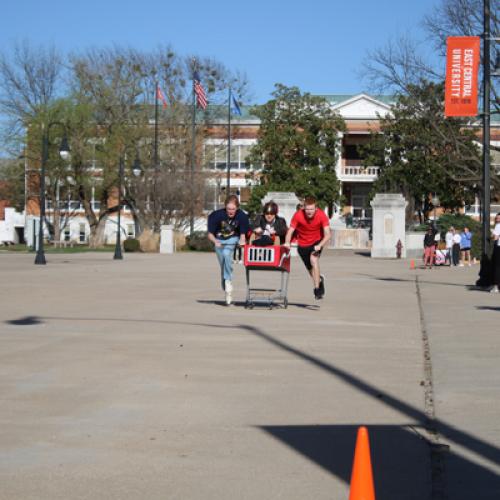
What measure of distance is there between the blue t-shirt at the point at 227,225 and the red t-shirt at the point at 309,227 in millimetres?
821

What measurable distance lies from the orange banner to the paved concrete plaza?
11.0m

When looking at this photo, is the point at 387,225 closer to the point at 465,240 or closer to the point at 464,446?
the point at 465,240

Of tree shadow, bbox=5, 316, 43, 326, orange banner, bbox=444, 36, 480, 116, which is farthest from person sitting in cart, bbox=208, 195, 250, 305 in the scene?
orange banner, bbox=444, 36, 480, 116

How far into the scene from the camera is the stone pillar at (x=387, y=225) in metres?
52.5

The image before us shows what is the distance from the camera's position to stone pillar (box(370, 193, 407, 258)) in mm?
52469

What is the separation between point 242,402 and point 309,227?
9.21 meters

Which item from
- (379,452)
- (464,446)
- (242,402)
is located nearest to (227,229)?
(242,402)

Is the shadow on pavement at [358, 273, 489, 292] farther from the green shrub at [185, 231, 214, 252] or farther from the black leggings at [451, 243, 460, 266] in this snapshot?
the green shrub at [185, 231, 214, 252]

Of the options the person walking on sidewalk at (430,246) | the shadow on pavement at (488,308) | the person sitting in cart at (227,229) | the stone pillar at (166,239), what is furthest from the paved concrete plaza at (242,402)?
the stone pillar at (166,239)

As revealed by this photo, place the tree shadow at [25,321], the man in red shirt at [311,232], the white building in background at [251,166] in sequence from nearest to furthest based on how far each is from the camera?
the tree shadow at [25,321], the man in red shirt at [311,232], the white building in background at [251,166]

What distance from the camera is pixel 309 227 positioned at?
16.8m

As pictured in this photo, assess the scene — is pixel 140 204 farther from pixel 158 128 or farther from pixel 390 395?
pixel 390 395

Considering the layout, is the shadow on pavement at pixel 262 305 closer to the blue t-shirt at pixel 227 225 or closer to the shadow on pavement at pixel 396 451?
the blue t-shirt at pixel 227 225

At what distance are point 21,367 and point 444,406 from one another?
4070 mm
